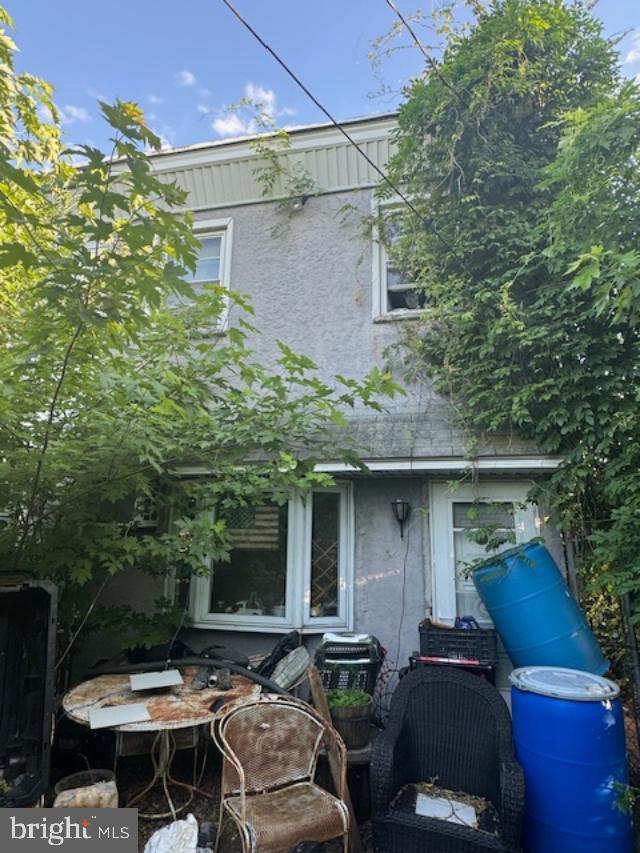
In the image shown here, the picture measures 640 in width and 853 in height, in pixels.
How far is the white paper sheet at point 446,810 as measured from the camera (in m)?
3.13

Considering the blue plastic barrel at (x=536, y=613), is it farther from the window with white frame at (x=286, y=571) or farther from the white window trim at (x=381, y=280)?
the white window trim at (x=381, y=280)

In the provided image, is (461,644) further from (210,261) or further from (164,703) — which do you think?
(210,261)

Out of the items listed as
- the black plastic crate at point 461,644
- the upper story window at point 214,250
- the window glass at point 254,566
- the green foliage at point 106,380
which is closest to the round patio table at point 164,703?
the green foliage at point 106,380

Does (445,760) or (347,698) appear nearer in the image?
(445,760)

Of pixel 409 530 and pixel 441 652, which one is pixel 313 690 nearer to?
pixel 441 652

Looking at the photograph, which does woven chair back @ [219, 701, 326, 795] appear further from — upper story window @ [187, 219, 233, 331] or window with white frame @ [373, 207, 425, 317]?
upper story window @ [187, 219, 233, 331]

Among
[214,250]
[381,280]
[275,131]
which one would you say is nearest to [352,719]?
[381,280]

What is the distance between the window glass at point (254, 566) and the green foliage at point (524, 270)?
266 cm

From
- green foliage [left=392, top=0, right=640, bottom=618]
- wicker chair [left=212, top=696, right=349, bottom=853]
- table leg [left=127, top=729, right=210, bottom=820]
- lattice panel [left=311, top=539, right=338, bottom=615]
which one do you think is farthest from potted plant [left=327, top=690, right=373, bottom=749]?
green foliage [left=392, top=0, right=640, bottom=618]

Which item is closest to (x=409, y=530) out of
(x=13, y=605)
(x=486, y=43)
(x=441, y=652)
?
(x=441, y=652)

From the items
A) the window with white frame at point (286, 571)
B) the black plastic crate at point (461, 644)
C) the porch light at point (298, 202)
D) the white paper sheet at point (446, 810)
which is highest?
the porch light at point (298, 202)

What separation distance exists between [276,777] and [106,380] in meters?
3.02

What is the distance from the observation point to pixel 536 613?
418 centimetres

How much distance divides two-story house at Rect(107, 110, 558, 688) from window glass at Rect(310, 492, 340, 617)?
Answer: 0.01 meters
